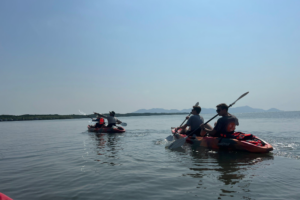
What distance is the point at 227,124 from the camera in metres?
9.19

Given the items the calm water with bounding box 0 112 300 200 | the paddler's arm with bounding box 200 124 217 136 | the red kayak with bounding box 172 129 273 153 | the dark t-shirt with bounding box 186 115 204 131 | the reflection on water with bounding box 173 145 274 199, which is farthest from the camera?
the dark t-shirt with bounding box 186 115 204 131

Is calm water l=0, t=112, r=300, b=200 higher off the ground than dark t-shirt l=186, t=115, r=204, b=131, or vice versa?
dark t-shirt l=186, t=115, r=204, b=131

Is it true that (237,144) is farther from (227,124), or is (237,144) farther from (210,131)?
(210,131)

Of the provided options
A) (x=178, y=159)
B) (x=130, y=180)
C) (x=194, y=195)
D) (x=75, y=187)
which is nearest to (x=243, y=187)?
(x=194, y=195)

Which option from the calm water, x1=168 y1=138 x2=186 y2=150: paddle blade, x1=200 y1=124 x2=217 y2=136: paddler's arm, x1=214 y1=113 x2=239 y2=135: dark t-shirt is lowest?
the calm water

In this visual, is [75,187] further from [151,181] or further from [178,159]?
[178,159]

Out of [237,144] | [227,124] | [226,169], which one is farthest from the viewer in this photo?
[227,124]

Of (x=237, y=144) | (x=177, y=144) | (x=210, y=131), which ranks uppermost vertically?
(x=210, y=131)

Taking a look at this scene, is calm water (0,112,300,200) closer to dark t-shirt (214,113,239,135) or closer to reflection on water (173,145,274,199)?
reflection on water (173,145,274,199)

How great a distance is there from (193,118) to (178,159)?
365cm

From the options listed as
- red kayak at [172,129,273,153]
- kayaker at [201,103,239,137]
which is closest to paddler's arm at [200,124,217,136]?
kayaker at [201,103,239,137]

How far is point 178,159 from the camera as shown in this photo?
810 cm

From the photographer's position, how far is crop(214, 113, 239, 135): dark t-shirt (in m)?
9.07

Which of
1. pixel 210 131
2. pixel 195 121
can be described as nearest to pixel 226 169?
pixel 210 131
